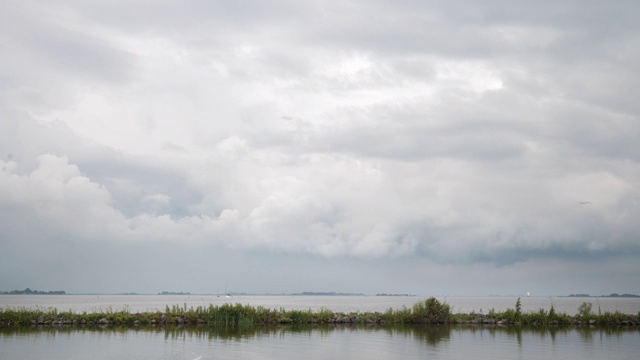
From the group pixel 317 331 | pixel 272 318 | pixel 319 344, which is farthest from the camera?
pixel 272 318

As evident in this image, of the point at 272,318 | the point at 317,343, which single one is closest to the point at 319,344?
the point at 317,343

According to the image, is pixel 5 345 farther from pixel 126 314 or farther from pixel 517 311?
pixel 517 311

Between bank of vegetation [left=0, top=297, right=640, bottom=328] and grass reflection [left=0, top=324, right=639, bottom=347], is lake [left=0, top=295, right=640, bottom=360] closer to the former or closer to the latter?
grass reflection [left=0, top=324, right=639, bottom=347]

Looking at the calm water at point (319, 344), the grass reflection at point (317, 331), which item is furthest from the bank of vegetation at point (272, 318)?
the calm water at point (319, 344)

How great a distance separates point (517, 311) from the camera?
52.0 m

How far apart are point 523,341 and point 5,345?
30.0 m

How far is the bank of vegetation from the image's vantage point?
152ft

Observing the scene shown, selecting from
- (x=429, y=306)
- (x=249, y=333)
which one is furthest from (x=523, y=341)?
(x=249, y=333)

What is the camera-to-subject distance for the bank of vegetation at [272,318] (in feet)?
152

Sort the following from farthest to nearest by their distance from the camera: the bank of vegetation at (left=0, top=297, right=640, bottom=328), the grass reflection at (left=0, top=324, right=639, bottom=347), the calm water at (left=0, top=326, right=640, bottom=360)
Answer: the bank of vegetation at (left=0, top=297, right=640, bottom=328) → the grass reflection at (left=0, top=324, right=639, bottom=347) → the calm water at (left=0, top=326, right=640, bottom=360)

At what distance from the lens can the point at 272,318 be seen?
49188mm

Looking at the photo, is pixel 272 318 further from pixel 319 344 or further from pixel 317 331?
pixel 319 344

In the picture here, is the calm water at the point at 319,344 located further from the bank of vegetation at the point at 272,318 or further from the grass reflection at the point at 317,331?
the bank of vegetation at the point at 272,318

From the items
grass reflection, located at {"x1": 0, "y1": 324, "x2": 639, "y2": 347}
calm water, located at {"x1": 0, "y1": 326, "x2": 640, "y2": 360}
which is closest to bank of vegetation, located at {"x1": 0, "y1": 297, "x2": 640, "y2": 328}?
grass reflection, located at {"x1": 0, "y1": 324, "x2": 639, "y2": 347}
